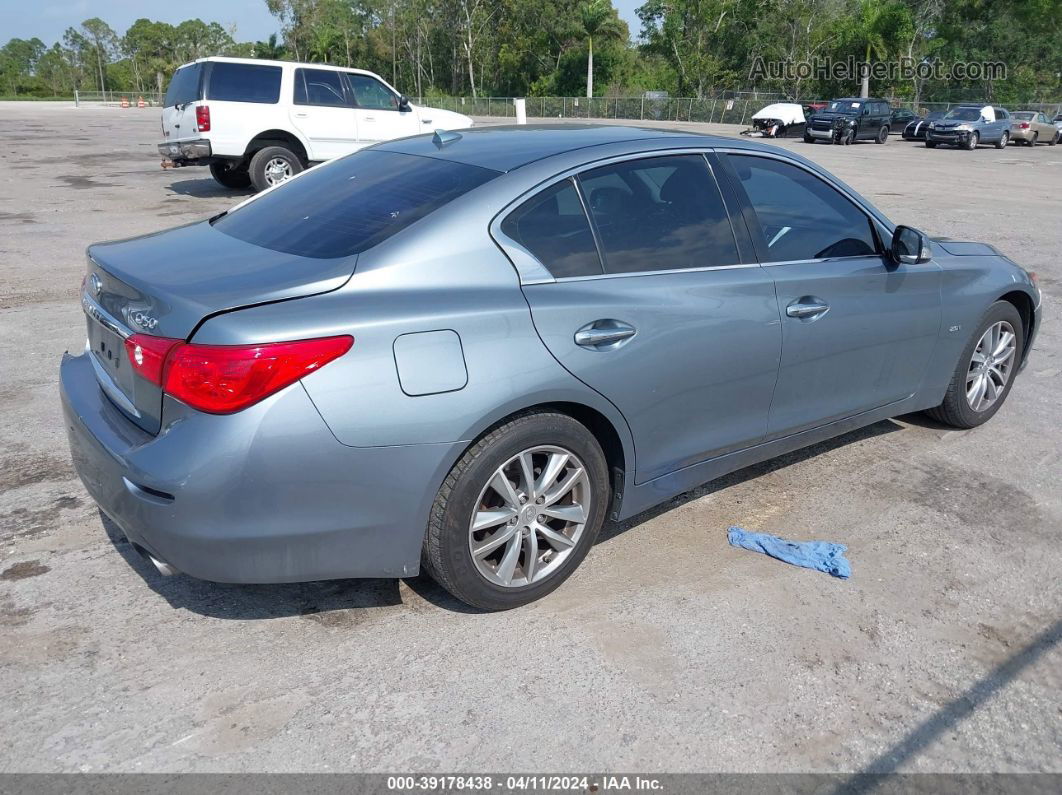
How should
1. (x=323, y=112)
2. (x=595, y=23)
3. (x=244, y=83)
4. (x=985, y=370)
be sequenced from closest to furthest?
1. (x=985, y=370)
2. (x=244, y=83)
3. (x=323, y=112)
4. (x=595, y=23)

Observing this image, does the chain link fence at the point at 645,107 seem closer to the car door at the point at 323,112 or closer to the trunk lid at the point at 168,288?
the car door at the point at 323,112

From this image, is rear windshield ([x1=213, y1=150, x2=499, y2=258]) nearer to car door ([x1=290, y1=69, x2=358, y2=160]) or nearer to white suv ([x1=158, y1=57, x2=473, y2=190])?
white suv ([x1=158, y1=57, x2=473, y2=190])

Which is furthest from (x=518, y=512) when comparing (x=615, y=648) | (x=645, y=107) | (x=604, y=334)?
(x=645, y=107)

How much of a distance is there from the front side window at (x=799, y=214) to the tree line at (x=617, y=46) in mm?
59790

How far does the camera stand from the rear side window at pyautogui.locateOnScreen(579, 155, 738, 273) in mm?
3580

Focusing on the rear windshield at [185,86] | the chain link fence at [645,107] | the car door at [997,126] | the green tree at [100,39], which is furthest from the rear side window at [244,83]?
the green tree at [100,39]

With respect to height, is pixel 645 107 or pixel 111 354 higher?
pixel 645 107

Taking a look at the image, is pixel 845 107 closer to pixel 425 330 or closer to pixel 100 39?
pixel 425 330

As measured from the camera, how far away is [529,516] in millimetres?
3326

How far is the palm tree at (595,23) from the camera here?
245 feet

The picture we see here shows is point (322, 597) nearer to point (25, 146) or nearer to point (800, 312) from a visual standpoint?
point (800, 312)

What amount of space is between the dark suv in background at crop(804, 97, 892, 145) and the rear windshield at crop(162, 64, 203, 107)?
87.0 feet

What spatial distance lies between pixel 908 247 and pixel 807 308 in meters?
0.79

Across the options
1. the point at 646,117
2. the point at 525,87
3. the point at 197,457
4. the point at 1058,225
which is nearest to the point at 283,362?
the point at 197,457
